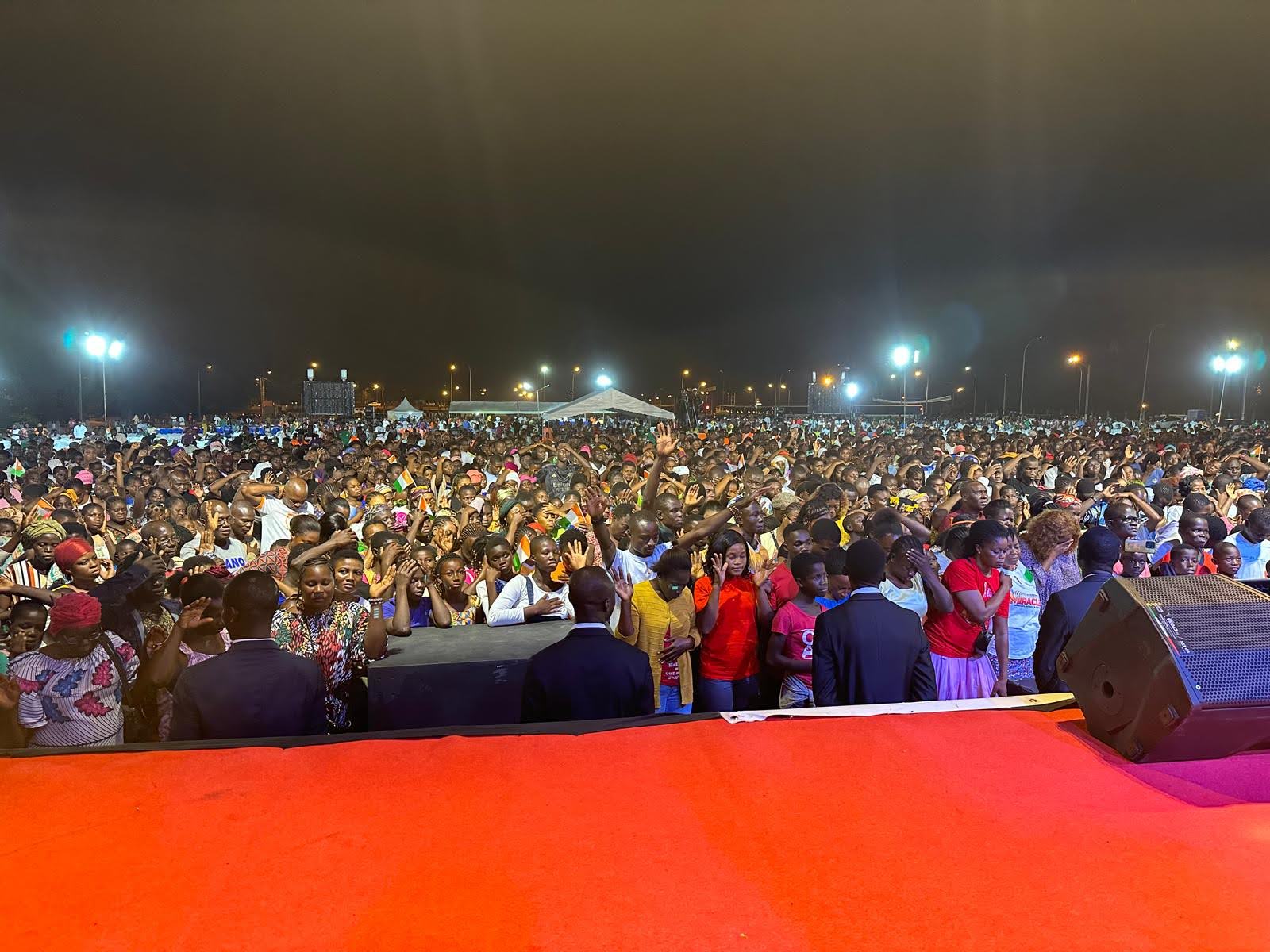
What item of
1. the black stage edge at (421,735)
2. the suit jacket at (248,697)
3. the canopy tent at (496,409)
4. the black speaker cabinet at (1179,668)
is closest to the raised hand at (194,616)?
the suit jacket at (248,697)

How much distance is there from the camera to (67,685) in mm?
3873

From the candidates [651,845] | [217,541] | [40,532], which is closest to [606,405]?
[217,541]

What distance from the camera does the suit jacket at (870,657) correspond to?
3861 millimetres

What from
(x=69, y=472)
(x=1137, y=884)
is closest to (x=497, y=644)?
(x=1137, y=884)

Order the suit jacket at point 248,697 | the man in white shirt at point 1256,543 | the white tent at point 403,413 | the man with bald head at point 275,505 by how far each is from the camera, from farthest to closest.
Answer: the white tent at point 403,413 < the man with bald head at point 275,505 < the man in white shirt at point 1256,543 < the suit jacket at point 248,697

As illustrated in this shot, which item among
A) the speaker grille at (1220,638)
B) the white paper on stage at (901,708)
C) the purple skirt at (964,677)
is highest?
the speaker grille at (1220,638)

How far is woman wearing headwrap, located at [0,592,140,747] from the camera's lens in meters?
3.82

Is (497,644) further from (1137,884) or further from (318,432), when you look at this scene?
(318,432)

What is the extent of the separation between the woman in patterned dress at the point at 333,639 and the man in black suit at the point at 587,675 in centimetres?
105

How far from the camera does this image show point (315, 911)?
5.36ft

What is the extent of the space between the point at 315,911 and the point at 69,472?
1409 centimetres

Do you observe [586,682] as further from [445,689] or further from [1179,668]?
[1179,668]

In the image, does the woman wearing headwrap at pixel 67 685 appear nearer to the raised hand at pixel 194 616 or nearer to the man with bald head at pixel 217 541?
the raised hand at pixel 194 616

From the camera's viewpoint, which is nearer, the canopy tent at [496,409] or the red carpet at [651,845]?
the red carpet at [651,845]
